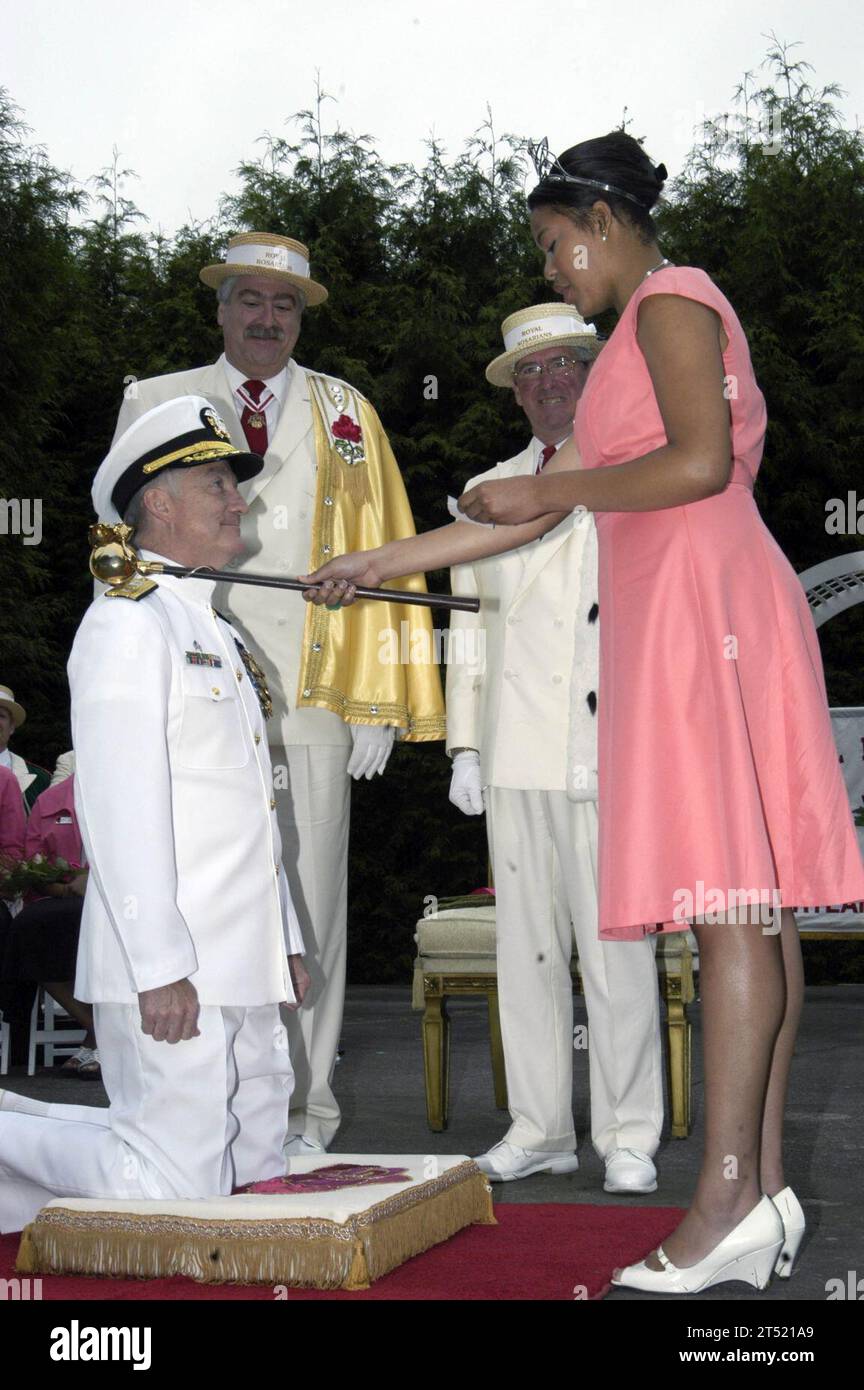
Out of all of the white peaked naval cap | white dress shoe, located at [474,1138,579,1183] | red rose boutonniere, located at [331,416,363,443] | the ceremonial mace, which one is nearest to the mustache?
red rose boutonniere, located at [331,416,363,443]

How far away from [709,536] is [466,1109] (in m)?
3.20

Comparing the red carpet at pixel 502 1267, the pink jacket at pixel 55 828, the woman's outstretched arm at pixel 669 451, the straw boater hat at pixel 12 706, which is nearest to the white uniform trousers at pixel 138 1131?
the red carpet at pixel 502 1267

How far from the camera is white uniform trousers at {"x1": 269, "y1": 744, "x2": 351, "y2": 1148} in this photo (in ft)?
13.0

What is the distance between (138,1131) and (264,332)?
2116 mm

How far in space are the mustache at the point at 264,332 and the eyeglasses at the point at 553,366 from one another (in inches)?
25.4

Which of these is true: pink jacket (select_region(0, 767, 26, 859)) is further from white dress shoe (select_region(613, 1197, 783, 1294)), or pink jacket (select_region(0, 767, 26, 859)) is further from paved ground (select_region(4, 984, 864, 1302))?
white dress shoe (select_region(613, 1197, 783, 1294))

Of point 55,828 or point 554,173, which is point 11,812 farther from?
point 554,173

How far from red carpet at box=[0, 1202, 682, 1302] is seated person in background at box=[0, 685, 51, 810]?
4.89m

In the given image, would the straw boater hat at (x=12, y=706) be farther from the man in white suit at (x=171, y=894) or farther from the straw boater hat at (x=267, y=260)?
the man in white suit at (x=171, y=894)

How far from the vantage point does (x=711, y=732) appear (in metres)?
2.44

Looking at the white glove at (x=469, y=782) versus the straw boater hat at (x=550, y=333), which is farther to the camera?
the white glove at (x=469, y=782)

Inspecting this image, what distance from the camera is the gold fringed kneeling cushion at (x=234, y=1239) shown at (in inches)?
98.7

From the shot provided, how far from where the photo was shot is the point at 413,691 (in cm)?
427

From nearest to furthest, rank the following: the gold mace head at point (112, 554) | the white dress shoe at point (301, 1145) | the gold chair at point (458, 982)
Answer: the gold mace head at point (112, 554) < the white dress shoe at point (301, 1145) < the gold chair at point (458, 982)
